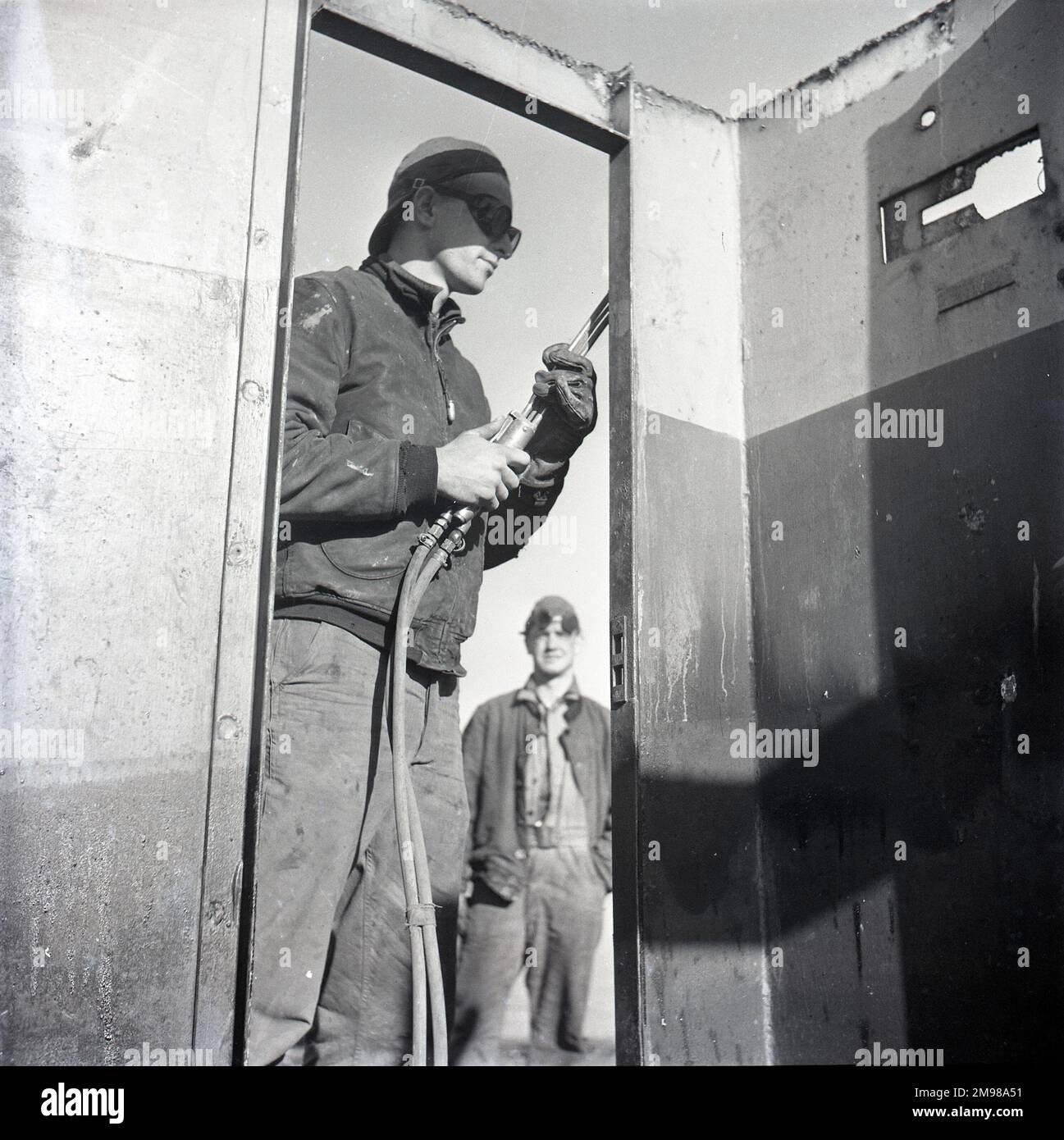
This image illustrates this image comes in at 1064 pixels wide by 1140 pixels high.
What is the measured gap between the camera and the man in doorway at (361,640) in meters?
2.02

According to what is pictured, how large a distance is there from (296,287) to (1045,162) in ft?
4.68

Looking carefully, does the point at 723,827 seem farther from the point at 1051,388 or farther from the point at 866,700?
the point at 1051,388

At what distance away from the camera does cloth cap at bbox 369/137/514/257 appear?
260cm

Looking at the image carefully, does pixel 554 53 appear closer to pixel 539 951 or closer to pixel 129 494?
pixel 129 494

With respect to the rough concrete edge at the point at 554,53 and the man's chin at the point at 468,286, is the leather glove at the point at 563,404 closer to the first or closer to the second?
the man's chin at the point at 468,286

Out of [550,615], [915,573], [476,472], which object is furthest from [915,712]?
[550,615]

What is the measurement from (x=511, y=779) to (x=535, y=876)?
1.14ft

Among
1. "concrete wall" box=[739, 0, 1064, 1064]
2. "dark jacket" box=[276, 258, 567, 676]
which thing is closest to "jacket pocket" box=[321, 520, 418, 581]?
"dark jacket" box=[276, 258, 567, 676]

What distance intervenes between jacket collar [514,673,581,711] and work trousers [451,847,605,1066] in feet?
1.82

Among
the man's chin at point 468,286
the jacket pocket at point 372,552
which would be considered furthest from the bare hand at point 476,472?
the man's chin at point 468,286

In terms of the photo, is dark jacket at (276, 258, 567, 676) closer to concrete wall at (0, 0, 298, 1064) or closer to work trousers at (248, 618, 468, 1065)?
work trousers at (248, 618, 468, 1065)

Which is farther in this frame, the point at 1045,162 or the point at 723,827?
the point at 723,827

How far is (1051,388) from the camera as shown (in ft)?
6.46

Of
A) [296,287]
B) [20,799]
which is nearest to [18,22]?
[296,287]
